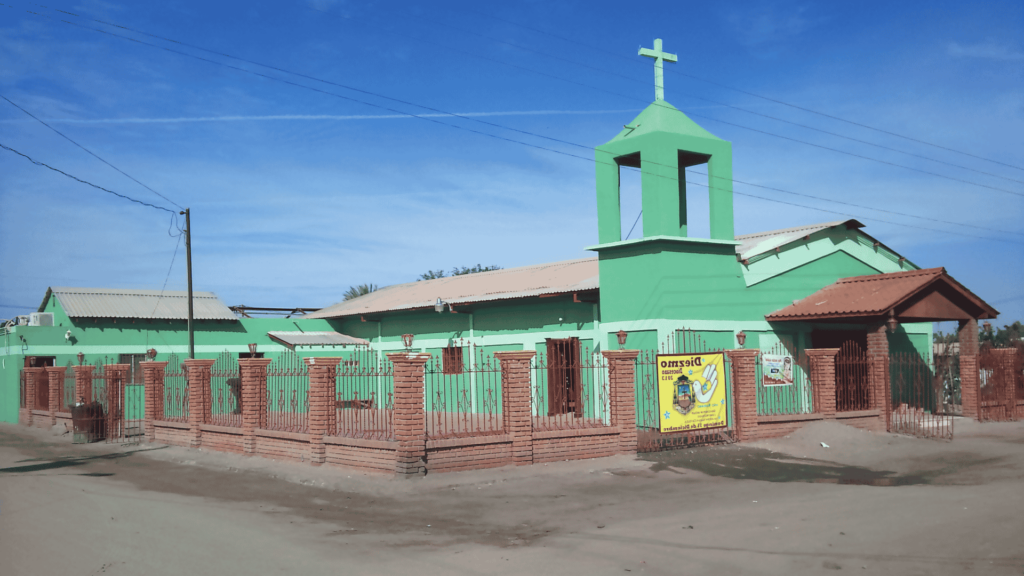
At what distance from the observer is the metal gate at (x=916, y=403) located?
56.2ft

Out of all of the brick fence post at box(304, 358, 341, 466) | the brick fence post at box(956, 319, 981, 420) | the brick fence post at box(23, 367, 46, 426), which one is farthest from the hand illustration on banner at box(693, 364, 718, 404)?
the brick fence post at box(23, 367, 46, 426)

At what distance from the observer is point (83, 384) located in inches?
870

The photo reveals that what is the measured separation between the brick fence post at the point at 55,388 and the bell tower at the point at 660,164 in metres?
17.2

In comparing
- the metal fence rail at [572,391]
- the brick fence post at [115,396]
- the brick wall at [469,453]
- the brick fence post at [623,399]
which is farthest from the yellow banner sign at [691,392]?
the brick fence post at [115,396]

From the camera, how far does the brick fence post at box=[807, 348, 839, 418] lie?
1680 centimetres

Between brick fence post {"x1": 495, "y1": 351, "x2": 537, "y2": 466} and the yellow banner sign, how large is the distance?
298 cm

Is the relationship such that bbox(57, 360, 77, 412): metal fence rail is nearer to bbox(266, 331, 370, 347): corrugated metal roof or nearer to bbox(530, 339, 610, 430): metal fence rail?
bbox(266, 331, 370, 347): corrugated metal roof

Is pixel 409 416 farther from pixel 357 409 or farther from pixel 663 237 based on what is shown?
pixel 663 237

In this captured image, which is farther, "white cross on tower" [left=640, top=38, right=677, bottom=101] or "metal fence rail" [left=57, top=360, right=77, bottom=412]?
"metal fence rail" [left=57, top=360, right=77, bottom=412]

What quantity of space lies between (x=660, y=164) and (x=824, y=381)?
5986mm

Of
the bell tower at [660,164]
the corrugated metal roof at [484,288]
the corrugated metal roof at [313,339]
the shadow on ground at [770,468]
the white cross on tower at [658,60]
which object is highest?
the white cross on tower at [658,60]

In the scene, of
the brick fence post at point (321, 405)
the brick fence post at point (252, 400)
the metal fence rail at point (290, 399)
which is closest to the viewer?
the brick fence post at point (321, 405)

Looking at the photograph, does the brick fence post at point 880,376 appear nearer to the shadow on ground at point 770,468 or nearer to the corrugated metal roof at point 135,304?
the shadow on ground at point 770,468

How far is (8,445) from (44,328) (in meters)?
8.04
